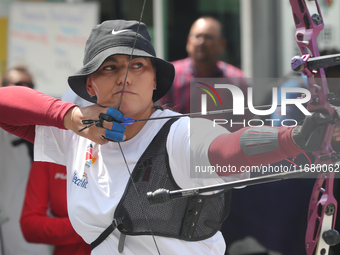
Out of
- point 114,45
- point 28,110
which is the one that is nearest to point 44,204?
point 28,110

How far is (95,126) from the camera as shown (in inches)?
66.3

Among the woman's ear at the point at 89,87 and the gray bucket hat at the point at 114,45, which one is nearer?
the gray bucket hat at the point at 114,45

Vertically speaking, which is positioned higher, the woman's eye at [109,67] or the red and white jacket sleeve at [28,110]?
the woman's eye at [109,67]

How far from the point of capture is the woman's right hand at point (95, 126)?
5.24ft

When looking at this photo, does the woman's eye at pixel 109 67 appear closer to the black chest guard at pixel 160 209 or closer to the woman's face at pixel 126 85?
the woman's face at pixel 126 85

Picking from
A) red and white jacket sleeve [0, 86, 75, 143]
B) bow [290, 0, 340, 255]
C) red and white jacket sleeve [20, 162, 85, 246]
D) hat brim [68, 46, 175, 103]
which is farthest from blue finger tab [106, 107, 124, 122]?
red and white jacket sleeve [20, 162, 85, 246]

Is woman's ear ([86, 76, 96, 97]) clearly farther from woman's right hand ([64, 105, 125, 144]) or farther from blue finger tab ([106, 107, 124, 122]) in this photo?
blue finger tab ([106, 107, 124, 122])

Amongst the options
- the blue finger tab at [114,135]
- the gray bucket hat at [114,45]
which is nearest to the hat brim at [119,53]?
the gray bucket hat at [114,45]

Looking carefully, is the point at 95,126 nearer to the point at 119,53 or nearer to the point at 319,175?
the point at 119,53

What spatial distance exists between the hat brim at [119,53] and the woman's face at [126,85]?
0.04m

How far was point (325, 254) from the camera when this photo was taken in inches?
64.2

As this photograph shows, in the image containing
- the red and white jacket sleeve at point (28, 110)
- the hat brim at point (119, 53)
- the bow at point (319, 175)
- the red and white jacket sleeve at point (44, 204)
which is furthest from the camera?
the red and white jacket sleeve at point (44, 204)

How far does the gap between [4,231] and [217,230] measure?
1945 mm

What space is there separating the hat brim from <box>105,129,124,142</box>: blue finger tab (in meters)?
0.23
